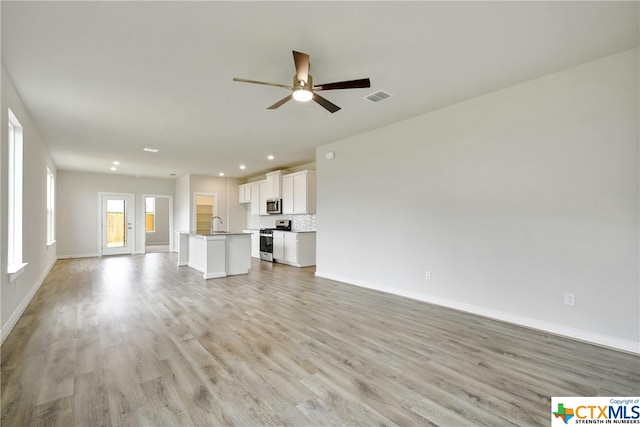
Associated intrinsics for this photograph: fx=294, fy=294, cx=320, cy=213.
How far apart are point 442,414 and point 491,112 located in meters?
3.20

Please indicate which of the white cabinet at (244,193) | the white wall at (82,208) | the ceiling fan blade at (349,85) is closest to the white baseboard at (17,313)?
the ceiling fan blade at (349,85)

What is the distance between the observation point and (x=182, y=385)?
208 cm

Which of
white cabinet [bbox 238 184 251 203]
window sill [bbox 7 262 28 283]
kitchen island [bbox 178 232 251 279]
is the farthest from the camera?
white cabinet [bbox 238 184 251 203]

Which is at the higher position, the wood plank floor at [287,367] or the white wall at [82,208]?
the white wall at [82,208]

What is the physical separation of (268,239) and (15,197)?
512 centimetres

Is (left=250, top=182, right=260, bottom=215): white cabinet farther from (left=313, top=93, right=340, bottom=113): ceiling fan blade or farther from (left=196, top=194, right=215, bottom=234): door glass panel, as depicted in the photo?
(left=313, top=93, right=340, bottom=113): ceiling fan blade

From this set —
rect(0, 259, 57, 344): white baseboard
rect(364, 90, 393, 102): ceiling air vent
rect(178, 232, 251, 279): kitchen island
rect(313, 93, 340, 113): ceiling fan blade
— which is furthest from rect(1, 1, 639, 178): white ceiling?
rect(0, 259, 57, 344): white baseboard

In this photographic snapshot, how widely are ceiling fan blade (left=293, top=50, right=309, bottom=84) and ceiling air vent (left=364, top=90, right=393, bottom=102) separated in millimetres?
1190

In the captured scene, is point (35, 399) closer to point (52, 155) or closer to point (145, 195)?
point (52, 155)

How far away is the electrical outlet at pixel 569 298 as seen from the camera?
2.90m

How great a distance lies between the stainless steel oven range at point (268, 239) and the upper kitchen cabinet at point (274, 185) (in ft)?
2.50

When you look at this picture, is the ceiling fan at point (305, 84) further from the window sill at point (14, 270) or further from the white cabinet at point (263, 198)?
the white cabinet at point (263, 198)

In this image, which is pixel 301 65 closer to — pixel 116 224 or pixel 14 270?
pixel 14 270

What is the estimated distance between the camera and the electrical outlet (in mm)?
2900
